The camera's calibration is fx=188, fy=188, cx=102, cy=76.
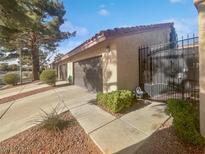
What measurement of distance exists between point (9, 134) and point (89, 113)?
8.82 feet

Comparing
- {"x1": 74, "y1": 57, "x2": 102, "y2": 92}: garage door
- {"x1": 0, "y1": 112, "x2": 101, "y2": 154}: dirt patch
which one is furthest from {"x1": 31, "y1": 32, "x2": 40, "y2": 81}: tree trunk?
{"x1": 0, "y1": 112, "x2": 101, "y2": 154}: dirt patch

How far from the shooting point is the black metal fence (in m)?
7.68

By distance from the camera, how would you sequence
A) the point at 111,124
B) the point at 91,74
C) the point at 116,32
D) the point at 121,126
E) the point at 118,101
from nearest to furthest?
the point at 121,126
the point at 111,124
the point at 118,101
the point at 116,32
the point at 91,74

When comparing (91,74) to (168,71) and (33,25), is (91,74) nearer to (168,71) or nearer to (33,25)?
(33,25)

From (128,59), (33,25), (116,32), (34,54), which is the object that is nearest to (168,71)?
(128,59)

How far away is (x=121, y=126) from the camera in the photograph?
5.54 meters

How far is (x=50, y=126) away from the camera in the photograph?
5.62 m

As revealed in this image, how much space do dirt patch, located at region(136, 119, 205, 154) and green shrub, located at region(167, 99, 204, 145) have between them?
13 cm

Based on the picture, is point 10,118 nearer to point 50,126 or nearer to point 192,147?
point 50,126

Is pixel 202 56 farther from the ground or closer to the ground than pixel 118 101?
farther from the ground

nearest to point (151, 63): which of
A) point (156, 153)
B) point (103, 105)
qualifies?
point (103, 105)

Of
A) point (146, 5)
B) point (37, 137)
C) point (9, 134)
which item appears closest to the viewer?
point (37, 137)

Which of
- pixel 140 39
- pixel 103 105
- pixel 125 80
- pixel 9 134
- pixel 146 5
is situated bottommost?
pixel 9 134

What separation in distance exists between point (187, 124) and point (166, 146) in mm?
706
